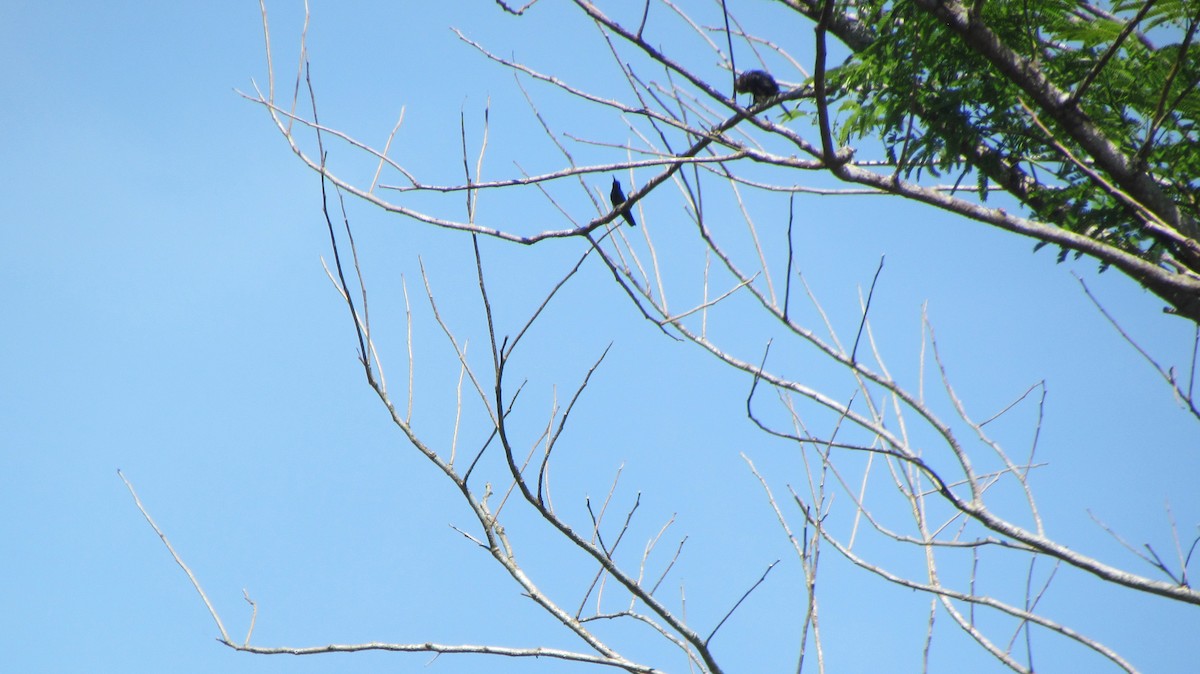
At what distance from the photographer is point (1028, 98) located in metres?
3.68

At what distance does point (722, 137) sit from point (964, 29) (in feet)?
3.49

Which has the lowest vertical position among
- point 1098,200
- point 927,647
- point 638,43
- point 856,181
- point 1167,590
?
point 1167,590

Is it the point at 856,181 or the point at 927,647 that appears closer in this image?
the point at 856,181

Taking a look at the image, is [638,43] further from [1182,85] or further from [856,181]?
[1182,85]

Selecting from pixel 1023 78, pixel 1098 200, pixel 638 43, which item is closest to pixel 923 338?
pixel 1098 200

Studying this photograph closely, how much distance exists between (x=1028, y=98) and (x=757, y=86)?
3.42 ft

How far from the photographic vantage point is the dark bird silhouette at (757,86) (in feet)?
13.1

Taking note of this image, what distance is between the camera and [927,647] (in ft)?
11.4

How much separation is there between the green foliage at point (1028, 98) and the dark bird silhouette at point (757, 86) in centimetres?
33

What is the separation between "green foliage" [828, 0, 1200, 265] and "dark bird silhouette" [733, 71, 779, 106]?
1.10 feet

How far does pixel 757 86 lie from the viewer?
4062 millimetres

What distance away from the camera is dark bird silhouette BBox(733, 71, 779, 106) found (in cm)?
400

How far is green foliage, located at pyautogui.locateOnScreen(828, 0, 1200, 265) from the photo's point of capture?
3.47 metres

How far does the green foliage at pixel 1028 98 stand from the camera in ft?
11.4
